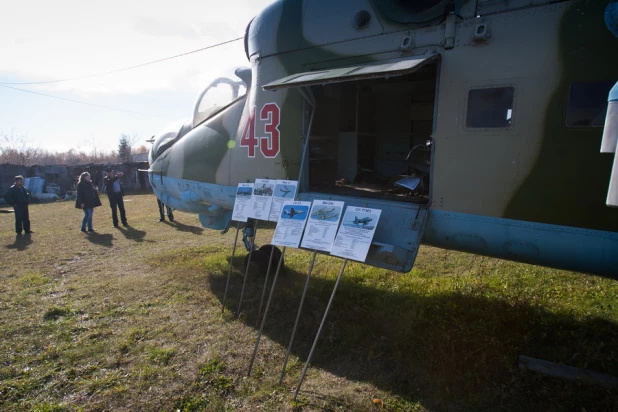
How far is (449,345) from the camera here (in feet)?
12.1

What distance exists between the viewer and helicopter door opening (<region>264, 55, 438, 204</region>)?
470cm

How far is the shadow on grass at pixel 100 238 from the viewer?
8.97 metres

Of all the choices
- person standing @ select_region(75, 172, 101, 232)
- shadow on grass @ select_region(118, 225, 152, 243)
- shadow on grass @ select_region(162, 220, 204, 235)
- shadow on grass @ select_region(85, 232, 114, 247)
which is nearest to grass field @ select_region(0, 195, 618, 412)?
shadow on grass @ select_region(85, 232, 114, 247)

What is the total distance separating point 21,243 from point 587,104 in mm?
11240

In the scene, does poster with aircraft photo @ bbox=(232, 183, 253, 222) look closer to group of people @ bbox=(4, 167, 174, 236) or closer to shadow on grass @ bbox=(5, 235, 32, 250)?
group of people @ bbox=(4, 167, 174, 236)

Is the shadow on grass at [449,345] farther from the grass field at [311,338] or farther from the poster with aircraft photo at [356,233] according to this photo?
the poster with aircraft photo at [356,233]

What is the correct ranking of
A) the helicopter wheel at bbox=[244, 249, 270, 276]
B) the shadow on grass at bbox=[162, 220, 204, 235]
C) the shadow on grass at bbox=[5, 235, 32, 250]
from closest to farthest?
1. the helicopter wheel at bbox=[244, 249, 270, 276]
2. the shadow on grass at bbox=[5, 235, 32, 250]
3. the shadow on grass at bbox=[162, 220, 204, 235]

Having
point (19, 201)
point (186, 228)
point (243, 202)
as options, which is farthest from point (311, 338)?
point (19, 201)

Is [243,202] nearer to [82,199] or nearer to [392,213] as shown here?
[392,213]

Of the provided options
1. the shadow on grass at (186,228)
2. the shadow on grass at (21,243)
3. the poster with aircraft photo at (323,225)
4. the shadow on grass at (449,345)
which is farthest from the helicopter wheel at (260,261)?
the shadow on grass at (21,243)

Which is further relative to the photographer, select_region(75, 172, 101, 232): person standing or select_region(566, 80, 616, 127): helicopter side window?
select_region(75, 172, 101, 232): person standing

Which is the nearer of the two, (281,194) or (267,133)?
(281,194)

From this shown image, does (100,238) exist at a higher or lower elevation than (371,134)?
lower

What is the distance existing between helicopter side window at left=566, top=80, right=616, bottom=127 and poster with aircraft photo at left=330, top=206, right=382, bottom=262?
1.71 m
